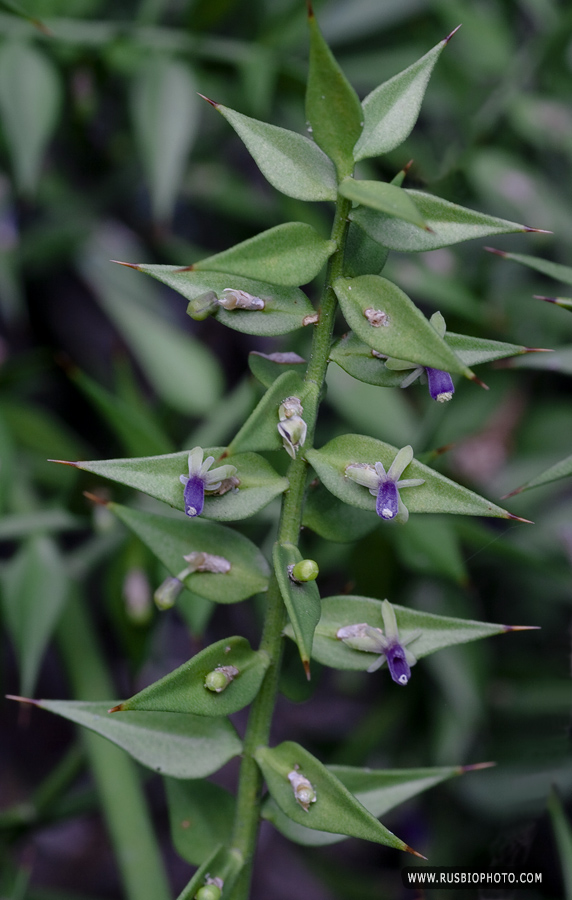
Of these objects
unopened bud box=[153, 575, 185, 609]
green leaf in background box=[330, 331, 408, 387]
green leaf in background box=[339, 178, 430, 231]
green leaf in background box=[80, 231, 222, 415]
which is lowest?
green leaf in background box=[80, 231, 222, 415]

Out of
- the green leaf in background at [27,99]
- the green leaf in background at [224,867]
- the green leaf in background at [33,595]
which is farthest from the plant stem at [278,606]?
the green leaf in background at [27,99]

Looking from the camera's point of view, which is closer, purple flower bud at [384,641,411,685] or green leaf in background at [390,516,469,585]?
purple flower bud at [384,641,411,685]

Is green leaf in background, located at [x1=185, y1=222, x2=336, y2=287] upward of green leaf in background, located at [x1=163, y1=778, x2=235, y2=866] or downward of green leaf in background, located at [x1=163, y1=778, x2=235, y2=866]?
upward

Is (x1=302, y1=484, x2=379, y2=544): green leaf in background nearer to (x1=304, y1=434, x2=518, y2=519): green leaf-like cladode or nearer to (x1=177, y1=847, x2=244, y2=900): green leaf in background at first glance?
(x1=304, y1=434, x2=518, y2=519): green leaf-like cladode

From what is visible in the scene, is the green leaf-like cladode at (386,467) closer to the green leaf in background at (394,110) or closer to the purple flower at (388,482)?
the purple flower at (388,482)

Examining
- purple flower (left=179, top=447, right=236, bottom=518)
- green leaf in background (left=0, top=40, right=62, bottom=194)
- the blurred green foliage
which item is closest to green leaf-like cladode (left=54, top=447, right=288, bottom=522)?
purple flower (left=179, top=447, right=236, bottom=518)

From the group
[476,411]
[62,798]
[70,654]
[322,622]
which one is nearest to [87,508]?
[70,654]
